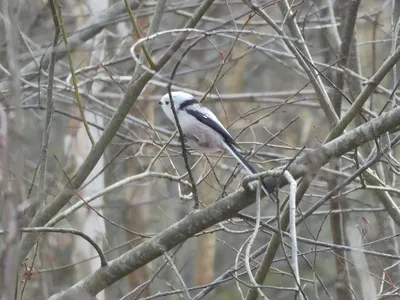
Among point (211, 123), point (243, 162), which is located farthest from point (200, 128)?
point (243, 162)

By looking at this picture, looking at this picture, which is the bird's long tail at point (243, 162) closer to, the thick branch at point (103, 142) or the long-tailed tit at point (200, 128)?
the long-tailed tit at point (200, 128)

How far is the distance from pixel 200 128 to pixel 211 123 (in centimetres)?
7

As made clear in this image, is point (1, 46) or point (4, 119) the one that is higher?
point (1, 46)

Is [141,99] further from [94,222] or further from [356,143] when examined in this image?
[356,143]

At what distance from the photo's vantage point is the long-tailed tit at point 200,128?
4066mm

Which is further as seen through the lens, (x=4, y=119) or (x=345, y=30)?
(x=345, y=30)

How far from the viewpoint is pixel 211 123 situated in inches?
163

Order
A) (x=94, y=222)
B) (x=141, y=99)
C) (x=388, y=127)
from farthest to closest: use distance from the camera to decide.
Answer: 1. (x=94, y=222)
2. (x=141, y=99)
3. (x=388, y=127)

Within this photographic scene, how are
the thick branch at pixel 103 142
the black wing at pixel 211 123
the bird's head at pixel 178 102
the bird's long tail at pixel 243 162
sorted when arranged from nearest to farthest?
1. the bird's long tail at pixel 243 162
2. the thick branch at pixel 103 142
3. the black wing at pixel 211 123
4. the bird's head at pixel 178 102

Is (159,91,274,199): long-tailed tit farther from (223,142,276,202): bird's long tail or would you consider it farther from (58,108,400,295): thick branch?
(58,108,400,295): thick branch

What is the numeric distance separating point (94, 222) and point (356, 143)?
4.47 metres

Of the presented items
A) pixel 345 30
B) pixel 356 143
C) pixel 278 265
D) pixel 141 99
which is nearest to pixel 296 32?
pixel 345 30

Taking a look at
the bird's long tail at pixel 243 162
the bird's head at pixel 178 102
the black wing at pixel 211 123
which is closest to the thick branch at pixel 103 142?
the bird's long tail at pixel 243 162

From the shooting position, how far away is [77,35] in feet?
16.5
